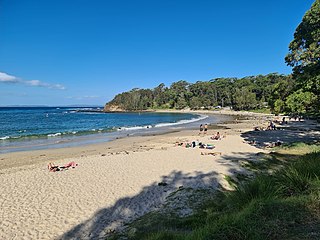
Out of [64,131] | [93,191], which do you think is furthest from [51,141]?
[93,191]

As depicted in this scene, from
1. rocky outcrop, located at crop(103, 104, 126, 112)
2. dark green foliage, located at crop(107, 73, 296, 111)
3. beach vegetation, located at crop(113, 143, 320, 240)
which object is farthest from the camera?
rocky outcrop, located at crop(103, 104, 126, 112)

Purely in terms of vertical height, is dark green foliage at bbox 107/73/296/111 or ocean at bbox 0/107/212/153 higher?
dark green foliage at bbox 107/73/296/111

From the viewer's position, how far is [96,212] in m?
8.22

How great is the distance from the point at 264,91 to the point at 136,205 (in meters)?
108

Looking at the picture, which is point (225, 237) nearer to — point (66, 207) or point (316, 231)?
point (316, 231)

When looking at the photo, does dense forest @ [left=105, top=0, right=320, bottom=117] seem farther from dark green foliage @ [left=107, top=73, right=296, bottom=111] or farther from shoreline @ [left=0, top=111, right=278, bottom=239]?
shoreline @ [left=0, top=111, right=278, bottom=239]

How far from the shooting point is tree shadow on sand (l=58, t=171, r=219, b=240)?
694 cm

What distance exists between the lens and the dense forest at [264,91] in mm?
14344

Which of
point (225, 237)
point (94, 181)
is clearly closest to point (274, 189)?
point (225, 237)

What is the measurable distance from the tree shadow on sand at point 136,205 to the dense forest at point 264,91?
8.58m

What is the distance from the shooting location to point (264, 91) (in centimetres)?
10462

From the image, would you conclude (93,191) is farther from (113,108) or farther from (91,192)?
(113,108)

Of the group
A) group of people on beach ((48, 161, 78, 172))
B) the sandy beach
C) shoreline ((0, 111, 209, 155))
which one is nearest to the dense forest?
the sandy beach

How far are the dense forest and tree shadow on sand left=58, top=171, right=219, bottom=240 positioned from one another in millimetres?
8583
